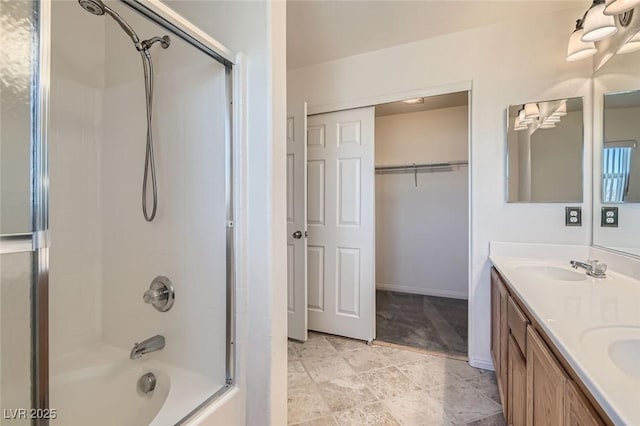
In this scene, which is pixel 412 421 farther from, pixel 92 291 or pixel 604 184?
pixel 92 291

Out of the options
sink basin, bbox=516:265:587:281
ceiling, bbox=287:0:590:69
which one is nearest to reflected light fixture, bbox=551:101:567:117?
ceiling, bbox=287:0:590:69

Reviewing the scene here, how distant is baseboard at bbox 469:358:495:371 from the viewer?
2117 mm

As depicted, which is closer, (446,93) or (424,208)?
(446,93)

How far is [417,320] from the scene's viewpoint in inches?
119

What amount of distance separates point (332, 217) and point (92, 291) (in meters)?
1.78

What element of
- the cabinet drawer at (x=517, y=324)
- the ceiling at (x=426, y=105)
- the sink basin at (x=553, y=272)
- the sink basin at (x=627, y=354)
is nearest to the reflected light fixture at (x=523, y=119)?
the sink basin at (x=553, y=272)

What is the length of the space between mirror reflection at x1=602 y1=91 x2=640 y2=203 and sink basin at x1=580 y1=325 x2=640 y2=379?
118 cm

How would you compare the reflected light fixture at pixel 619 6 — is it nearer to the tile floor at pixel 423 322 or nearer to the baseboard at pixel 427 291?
the tile floor at pixel 423 322

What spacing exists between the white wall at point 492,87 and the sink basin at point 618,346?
1.39 meters

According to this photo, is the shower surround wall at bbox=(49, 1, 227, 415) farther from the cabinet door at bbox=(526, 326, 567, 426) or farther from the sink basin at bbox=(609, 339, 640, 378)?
the sink basin at bbox=(609, 339, 640, 378)

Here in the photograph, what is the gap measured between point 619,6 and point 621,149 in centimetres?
75

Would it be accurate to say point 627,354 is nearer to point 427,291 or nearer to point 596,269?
point 596,269

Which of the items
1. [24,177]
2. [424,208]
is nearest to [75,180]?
[24,177]

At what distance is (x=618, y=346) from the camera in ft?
2.42
